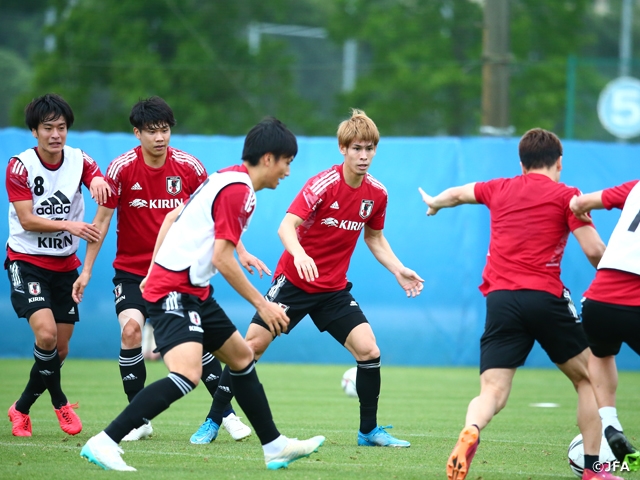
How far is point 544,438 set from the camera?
720cm

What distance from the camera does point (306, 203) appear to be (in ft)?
21.5

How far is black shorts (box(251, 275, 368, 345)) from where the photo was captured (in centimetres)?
673

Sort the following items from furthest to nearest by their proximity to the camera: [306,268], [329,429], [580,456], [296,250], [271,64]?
1. [271,64]
2. [329,429]
3. [296,250]
4. [306,268]
5. [580,456]

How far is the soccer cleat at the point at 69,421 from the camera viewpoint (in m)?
6.75

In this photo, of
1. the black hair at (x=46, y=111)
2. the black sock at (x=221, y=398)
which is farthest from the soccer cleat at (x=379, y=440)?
the black hair at (x=46, y=111)

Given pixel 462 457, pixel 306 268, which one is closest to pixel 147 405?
pixel 306 268

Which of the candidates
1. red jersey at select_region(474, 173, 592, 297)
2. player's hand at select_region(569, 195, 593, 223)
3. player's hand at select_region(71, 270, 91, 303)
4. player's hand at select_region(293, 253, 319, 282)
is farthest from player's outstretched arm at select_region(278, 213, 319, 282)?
player's hand at select_region(569, 195, 593, 223)

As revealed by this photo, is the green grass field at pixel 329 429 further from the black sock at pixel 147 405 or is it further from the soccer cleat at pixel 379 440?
the black sock at pixel 147 405

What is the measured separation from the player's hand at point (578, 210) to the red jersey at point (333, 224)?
1.95 m

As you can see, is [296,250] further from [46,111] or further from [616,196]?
[46,111]

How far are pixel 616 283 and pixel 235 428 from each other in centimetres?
305

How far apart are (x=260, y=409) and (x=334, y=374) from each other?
274 inches

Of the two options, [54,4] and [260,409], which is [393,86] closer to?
[54,4]

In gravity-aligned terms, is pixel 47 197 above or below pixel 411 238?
above
